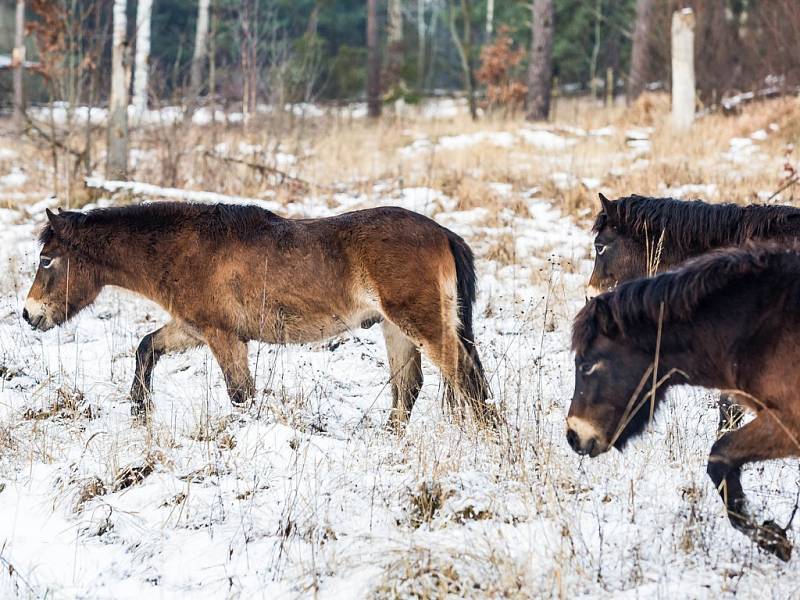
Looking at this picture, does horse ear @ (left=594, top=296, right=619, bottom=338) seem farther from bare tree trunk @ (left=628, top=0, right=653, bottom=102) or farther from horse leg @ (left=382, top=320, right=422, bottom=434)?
bare tree trunk @ (left=628, top=0, right=653, bottom=102)

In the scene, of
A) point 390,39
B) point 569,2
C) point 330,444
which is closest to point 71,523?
point 330,444

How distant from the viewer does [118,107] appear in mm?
11570

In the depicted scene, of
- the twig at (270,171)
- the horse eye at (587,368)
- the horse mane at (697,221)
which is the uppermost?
the twig at (270,171)

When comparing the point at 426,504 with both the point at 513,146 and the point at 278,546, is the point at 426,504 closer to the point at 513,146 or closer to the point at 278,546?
the point at 278,546

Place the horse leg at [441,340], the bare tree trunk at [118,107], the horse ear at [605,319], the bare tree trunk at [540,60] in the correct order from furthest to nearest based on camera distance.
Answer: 1. the bare tree trunk at [540,60]
2. the bare tree trunk at [118,107]
3. the horse leg at [441,340]
4. the horse ear at [605,319]

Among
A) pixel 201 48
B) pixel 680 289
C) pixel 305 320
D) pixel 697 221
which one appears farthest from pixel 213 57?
pixel 680 289

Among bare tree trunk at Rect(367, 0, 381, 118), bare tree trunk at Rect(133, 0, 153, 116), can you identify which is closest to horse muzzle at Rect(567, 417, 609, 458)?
bare tree trunk at Rect(133, 0, 153, 116)

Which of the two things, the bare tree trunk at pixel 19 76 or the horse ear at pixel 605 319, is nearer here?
the horse ear at pixel 605 319

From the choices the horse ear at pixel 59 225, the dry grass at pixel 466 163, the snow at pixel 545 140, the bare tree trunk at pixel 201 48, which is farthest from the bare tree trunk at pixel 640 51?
the horse ear at pixel 59 225

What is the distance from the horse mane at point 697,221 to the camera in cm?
517

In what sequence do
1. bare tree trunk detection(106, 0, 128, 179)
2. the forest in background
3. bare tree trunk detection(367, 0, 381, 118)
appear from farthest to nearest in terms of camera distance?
bare tree trunk detection(367, 0, 381, 118) < the forest in background < bare tree trunk detection(106, 0, 128, 179)

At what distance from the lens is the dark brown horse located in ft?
16.9

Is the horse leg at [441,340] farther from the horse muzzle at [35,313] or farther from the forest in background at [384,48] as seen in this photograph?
the forest in background at [384,48]

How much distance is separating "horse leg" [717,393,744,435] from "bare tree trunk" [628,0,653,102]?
688 inches
